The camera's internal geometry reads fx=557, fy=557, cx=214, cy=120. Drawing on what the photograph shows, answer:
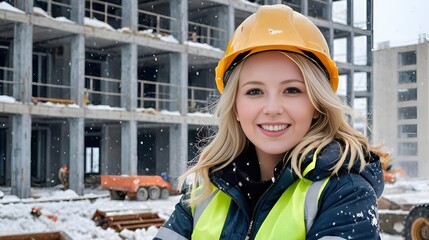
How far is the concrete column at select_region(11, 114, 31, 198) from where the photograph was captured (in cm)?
1808

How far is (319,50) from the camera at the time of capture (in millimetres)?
1824

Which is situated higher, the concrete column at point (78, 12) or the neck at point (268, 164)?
the concrete column at point (78, 12)

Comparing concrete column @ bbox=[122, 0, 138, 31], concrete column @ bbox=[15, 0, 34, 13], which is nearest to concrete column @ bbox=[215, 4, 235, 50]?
concrete column @ bbox=[122, 0, 138, 31]

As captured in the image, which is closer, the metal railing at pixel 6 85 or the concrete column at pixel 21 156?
the concrete column at pixel 21 156

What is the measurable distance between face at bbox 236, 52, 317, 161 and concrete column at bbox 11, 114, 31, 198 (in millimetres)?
17290

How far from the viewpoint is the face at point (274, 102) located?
1.82 metres

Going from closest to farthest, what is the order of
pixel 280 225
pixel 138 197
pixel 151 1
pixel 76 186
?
pixel 280 225 < pixel 138 197 < pixel 76 186 < pixel 151 1

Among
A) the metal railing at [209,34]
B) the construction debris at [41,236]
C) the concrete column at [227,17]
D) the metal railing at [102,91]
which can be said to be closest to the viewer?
the construction debris at [41,236]

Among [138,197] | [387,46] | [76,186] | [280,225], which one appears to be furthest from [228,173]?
[387,46]

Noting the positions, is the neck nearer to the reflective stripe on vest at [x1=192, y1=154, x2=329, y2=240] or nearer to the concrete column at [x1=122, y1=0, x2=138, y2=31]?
the reflective stripe on vest at [x1=192, y1=154, x2=329, y2=240]

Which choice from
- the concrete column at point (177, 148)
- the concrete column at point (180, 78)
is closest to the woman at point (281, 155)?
the concrete column at point (177, 148)

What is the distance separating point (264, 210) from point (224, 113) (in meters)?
0.43

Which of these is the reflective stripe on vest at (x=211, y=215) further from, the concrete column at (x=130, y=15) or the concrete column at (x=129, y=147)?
the concrete column at (x=130, y=15)

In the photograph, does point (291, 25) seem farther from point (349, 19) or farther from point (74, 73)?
Result: point (349, 19)
